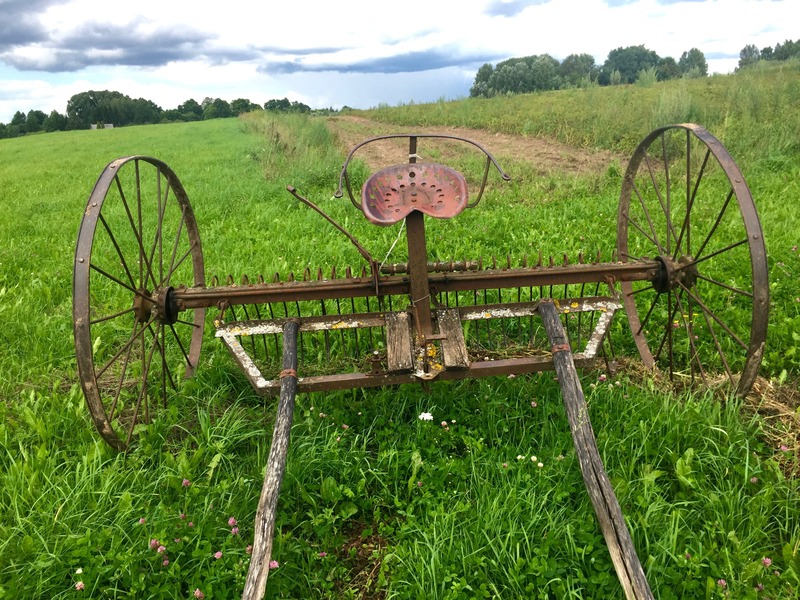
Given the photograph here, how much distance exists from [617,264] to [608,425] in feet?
2.52

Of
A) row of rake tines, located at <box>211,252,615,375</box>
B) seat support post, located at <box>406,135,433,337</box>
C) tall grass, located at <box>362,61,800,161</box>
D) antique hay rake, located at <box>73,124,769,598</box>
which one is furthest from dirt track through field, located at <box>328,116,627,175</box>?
seat support post, located at <box>406,135,433,337</box>

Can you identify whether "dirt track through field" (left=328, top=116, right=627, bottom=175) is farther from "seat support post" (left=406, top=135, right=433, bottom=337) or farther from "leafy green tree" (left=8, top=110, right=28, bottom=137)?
"leafy green tree" (left=8, top=110, right=28, bottom=137)

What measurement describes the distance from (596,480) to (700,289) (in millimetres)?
2448

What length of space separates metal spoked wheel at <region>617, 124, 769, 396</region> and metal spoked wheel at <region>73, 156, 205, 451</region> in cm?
249

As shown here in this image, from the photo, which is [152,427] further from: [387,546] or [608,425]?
[608,425]

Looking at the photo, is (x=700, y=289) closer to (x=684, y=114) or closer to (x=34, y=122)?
(x=684, y=114)

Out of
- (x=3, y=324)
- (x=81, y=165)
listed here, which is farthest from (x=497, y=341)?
(x=81, y=165)

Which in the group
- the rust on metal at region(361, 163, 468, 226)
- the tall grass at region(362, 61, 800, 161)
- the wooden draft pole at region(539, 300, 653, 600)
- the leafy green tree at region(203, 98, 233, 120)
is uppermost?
the leafy green tree at region(203, 98, 233, 120)

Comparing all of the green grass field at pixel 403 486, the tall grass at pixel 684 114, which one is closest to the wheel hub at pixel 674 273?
the green grass field at pixel 403 486

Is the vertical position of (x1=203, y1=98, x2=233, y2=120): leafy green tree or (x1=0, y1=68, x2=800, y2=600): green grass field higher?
(x1=203, y1=98, x2=233, y2=120): leafy green tree

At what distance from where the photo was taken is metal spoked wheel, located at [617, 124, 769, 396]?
2.30m

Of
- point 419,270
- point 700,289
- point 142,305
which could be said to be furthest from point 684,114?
point 142,305

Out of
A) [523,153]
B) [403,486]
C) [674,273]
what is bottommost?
[403,486]

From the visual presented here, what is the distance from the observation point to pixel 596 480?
6.33 ft
